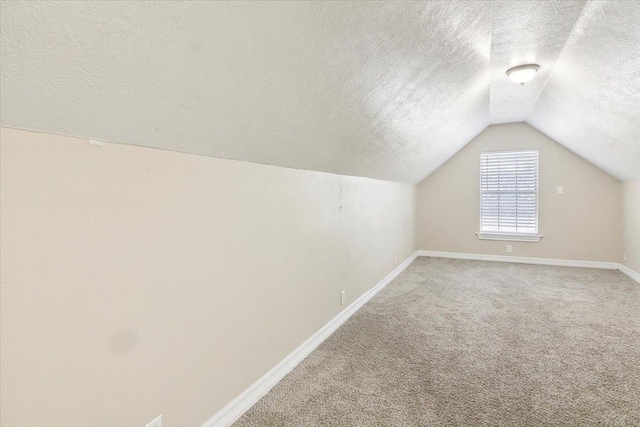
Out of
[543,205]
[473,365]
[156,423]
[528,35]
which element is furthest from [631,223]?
[156,423]

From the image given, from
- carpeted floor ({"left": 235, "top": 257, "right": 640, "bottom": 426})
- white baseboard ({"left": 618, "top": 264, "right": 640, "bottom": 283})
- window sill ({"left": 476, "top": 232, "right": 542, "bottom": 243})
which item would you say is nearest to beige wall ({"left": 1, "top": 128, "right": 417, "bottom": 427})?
carpeted floor ({"left": 235, "top": 257, "right": 640, "bottom": 426})

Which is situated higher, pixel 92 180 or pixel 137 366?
pixel 92 180

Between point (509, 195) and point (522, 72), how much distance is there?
10.1 feet

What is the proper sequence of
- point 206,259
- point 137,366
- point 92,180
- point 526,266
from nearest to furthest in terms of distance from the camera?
1. point 92,180
2. point 137,366
3. point 206,259
4. point 526,266

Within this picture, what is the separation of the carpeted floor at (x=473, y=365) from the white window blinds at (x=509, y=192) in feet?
5.89

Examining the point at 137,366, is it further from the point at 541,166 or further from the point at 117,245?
the point at 541,166

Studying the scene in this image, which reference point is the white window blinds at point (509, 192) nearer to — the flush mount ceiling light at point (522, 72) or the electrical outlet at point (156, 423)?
the flush mount ceiling light at point (522, 72)

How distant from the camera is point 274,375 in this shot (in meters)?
2.05

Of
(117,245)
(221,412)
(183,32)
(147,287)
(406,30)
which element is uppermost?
(406,30)

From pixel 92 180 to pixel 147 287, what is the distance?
0.45 metres

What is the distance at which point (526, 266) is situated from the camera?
5.23 meters

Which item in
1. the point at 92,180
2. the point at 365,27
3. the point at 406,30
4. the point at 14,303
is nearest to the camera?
the point at 14,303

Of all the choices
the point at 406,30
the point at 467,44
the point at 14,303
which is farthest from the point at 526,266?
the point at 14,303

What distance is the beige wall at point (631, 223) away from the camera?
→ 4297 millimetres
